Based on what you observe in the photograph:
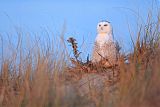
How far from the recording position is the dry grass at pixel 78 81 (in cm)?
242

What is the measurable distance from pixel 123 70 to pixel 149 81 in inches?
8.6

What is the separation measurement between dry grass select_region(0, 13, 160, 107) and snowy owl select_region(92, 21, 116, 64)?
43 cm

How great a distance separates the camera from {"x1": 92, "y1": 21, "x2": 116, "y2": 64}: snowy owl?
14.2ft

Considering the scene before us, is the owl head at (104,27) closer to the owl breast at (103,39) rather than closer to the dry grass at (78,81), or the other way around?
the owl breast at (103,39)

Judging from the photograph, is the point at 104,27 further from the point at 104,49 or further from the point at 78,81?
the point at 78,81

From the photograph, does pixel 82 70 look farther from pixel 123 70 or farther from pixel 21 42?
pixel 123 70

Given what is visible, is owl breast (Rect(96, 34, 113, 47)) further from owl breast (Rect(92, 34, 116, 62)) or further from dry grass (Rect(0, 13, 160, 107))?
dry grass (Rect(0, 13, 160, 107))

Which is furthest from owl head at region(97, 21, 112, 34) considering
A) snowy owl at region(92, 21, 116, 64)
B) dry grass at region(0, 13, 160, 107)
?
dry grass at region(0, 13, 160, 107)

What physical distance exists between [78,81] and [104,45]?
1289 millimetres

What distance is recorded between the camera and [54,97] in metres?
2.63

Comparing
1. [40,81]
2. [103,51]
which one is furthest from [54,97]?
[103,51]

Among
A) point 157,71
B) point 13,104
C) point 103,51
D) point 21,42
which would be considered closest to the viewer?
point 157,71

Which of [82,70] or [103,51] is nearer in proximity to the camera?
[82,70]

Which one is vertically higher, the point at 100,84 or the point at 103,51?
the point at 103,51
